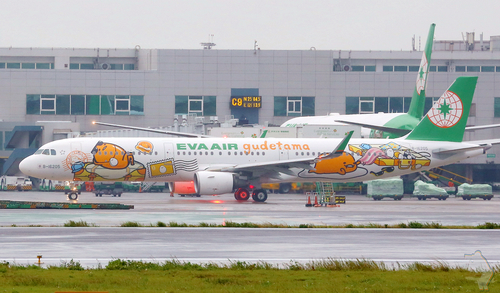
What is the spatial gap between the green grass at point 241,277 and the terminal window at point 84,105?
60.3 metres

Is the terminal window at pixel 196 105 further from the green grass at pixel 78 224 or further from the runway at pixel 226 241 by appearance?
the green grass at pixel 78 224

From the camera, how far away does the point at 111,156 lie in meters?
43.2

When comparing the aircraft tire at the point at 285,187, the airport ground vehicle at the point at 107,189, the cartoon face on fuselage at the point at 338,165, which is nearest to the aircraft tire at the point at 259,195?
the cartoon face on fuselage at the point at 338,165

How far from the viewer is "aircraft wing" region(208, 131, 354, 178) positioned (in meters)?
43.4

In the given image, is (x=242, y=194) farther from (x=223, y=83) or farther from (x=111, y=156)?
(x=223, y=83)

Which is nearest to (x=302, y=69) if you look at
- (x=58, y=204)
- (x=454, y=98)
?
(x=454, y=98)

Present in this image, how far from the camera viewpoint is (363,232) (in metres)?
25.4

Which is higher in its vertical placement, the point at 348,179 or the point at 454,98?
the point at 454,98

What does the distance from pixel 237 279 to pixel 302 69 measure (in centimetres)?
6527

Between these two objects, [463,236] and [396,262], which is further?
[463,236]

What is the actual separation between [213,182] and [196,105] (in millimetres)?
35516

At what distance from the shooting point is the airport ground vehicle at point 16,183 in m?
59.8

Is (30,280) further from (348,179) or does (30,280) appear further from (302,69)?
(302,69)

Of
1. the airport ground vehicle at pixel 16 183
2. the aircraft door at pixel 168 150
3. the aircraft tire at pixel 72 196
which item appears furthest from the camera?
the airport ground vehicle at pixel 16 183
